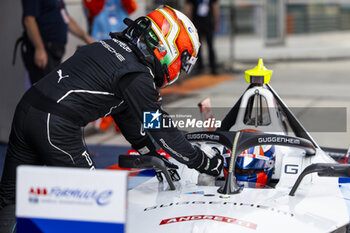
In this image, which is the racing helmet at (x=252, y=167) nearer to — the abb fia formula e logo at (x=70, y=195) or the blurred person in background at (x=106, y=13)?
the abb fia formula e logo at (x=70, y=195)

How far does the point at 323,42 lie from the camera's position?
19.2 m

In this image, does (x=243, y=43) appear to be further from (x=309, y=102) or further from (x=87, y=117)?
(x=87, y=117)

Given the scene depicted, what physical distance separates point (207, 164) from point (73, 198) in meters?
1.17

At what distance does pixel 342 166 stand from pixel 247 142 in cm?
55

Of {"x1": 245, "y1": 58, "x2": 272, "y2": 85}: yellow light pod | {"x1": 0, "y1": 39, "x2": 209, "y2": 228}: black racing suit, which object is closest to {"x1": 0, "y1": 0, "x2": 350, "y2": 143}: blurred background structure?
{"x1": 245, "y1": 58, "x2": 272, "y2": 85}: yellow light pod

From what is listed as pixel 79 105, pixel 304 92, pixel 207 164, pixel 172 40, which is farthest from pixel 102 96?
pixel 304 92

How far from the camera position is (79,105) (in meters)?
2.98

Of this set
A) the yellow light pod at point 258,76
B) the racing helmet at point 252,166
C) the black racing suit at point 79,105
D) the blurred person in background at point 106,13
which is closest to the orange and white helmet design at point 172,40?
the black racing suit at point 79,105

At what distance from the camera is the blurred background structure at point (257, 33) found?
6879 mm

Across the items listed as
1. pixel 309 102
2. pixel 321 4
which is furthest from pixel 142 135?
pixel 321 4

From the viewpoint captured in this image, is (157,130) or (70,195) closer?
(70,195)

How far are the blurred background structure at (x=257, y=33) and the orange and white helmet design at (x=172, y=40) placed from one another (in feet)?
12.9

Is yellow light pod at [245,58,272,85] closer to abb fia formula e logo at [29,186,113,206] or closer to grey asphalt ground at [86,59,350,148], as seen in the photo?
grey asphalt ground at [86,59,350,148]

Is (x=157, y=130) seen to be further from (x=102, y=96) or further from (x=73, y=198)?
(x=73, y=198)
